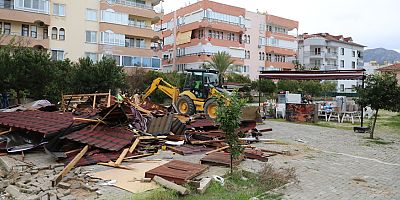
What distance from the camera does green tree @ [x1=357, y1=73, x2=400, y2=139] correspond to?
16.8 metres

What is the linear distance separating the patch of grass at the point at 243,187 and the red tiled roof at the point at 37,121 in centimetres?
620

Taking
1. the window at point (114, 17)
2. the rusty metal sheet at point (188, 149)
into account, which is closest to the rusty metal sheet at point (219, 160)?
the rusty metal sheet at point (188, 149)

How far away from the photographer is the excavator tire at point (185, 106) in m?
20.4

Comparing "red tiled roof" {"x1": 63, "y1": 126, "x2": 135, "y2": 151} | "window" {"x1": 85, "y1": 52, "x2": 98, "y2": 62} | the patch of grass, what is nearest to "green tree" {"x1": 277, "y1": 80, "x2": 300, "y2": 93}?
"window" {"x1": 85, "y1": 52, "x2": 98, "y2": 62}

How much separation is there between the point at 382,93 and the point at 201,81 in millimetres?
9634

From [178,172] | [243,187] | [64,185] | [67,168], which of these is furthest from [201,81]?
[64,185]

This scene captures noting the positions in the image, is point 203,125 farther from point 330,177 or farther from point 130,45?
point 130,45

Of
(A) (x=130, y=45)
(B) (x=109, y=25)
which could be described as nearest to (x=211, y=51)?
(A) (x=130, y=45)

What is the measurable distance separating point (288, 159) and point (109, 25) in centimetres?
3493

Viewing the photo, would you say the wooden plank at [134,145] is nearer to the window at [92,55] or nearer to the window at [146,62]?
the window at [92,55]

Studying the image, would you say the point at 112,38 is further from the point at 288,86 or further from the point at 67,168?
the point at 67,168

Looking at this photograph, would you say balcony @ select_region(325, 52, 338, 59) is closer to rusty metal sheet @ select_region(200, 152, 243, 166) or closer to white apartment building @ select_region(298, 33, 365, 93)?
white apartment building @ select_region(298, 33, 365, 93)

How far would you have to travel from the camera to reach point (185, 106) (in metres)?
21.0

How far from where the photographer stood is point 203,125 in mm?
15664
